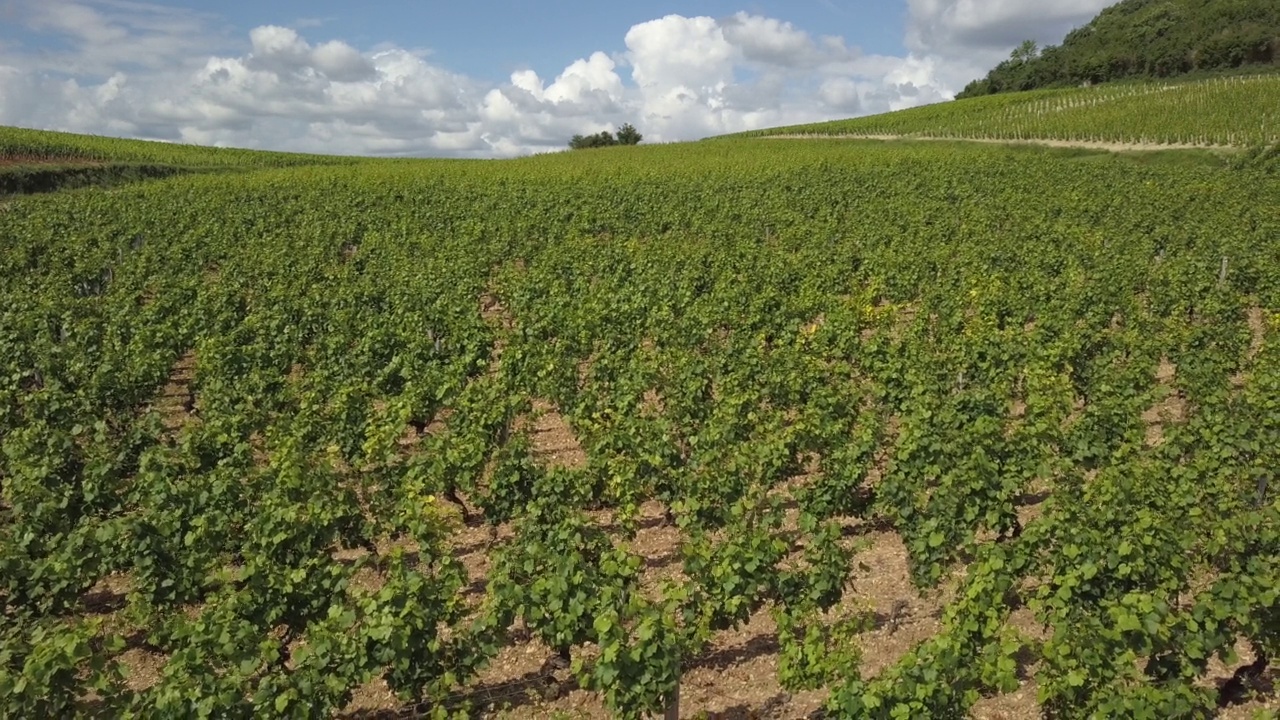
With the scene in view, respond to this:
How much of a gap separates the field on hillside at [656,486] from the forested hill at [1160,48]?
6973cm

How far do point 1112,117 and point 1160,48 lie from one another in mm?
38685

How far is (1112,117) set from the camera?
53.6m

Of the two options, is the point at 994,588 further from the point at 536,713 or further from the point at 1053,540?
the point at 536,713

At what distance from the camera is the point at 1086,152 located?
4659cm

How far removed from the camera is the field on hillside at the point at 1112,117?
45.1 meters

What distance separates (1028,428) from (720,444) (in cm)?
371

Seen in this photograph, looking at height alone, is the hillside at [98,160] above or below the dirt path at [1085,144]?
above

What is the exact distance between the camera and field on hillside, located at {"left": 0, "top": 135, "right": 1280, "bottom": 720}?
6395 mm

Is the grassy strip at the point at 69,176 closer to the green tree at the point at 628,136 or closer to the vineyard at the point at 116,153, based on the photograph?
the vineyard at the point at 116,153

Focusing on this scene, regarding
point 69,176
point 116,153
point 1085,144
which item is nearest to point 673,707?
point 1085,144

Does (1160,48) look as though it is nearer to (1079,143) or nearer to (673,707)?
(1079,143)

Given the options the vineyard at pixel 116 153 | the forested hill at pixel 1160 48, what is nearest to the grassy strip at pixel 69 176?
the vineyard at pixel 116 153

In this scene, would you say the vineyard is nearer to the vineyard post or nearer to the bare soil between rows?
the bare soil between rows

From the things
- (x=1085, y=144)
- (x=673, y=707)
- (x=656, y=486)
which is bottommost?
(x=673, y=707)
